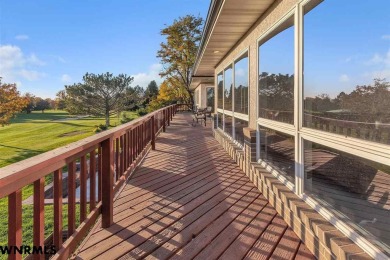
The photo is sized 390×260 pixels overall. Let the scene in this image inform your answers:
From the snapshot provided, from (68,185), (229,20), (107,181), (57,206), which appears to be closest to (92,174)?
(107,181)

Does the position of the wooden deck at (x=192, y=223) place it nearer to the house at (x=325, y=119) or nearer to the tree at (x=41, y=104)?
the house at (x=325, y=119)

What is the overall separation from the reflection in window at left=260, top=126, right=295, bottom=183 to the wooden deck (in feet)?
1.39

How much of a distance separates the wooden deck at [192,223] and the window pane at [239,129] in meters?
0.98

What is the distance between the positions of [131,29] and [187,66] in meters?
8.43

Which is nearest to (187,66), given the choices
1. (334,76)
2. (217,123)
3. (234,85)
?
(217,123)

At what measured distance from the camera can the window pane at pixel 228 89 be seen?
21.0ft

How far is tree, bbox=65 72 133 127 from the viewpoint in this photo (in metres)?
30.8

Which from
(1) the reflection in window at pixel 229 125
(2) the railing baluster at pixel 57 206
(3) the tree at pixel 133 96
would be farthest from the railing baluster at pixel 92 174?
(3) the tree at pixel 133 96

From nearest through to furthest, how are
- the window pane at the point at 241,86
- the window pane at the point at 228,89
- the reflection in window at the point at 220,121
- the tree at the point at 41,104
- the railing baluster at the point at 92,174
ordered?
→ the railing baluster at the point at 92,174
the window pane at the point at 241,86
the window pane at the point at 228,89
the reflection in window at the point at 220,121
the tree at the point at 41,104

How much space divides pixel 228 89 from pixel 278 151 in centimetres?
370

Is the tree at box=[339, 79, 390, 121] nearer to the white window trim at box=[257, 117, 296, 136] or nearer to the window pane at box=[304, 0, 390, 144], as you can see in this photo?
the window pane at box=[304, 0, 390, 144]

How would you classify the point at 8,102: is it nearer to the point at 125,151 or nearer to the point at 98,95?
the point at 98,95

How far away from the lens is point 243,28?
4559mm

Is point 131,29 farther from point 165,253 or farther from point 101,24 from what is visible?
point 165,253
